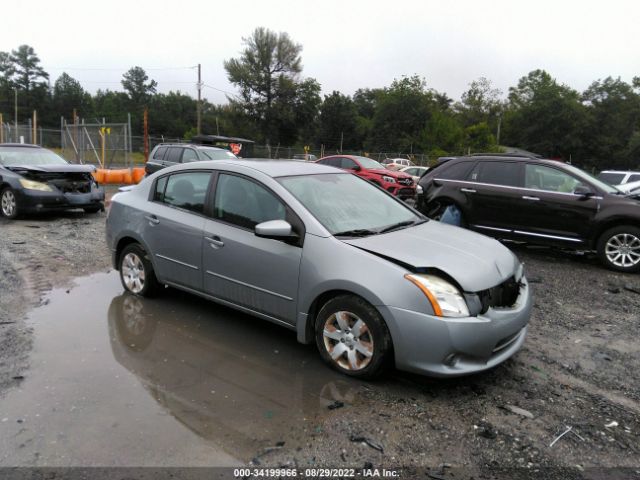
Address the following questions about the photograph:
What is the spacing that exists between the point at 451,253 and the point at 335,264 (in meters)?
0.90

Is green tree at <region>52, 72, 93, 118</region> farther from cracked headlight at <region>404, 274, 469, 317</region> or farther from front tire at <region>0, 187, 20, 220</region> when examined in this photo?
cracked headlight at <region>404, 274, 469, 317</region>

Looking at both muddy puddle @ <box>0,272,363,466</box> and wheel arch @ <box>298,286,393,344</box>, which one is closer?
muddy puddle @ <box>0,272,363,466</box>

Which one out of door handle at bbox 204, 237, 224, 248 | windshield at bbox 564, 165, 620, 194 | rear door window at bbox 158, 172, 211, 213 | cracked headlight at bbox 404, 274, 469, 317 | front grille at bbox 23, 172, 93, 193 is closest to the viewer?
cracked headlight at bbox 404, 274, 469, 317

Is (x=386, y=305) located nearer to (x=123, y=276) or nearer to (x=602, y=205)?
(x=123, y=276)

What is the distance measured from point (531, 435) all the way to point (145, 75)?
112 m

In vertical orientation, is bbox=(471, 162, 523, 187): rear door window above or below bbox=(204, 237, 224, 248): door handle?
above

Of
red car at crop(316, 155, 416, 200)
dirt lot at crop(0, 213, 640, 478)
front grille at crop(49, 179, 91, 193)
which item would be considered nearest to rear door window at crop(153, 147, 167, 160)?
front grille at crop(49, 179, 91, 193)

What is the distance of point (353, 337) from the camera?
11.7ft

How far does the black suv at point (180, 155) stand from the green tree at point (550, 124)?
70.4 m

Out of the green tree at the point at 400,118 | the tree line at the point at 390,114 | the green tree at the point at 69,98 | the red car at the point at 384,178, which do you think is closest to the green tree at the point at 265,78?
the tree line at the point at 390,114

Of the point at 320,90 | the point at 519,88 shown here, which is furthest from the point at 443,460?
the point at 519,88

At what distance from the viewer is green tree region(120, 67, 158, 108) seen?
97.8 meters

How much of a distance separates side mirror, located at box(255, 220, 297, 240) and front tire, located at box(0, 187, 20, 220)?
802 cm

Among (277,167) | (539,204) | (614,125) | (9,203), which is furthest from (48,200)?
(614,125)
